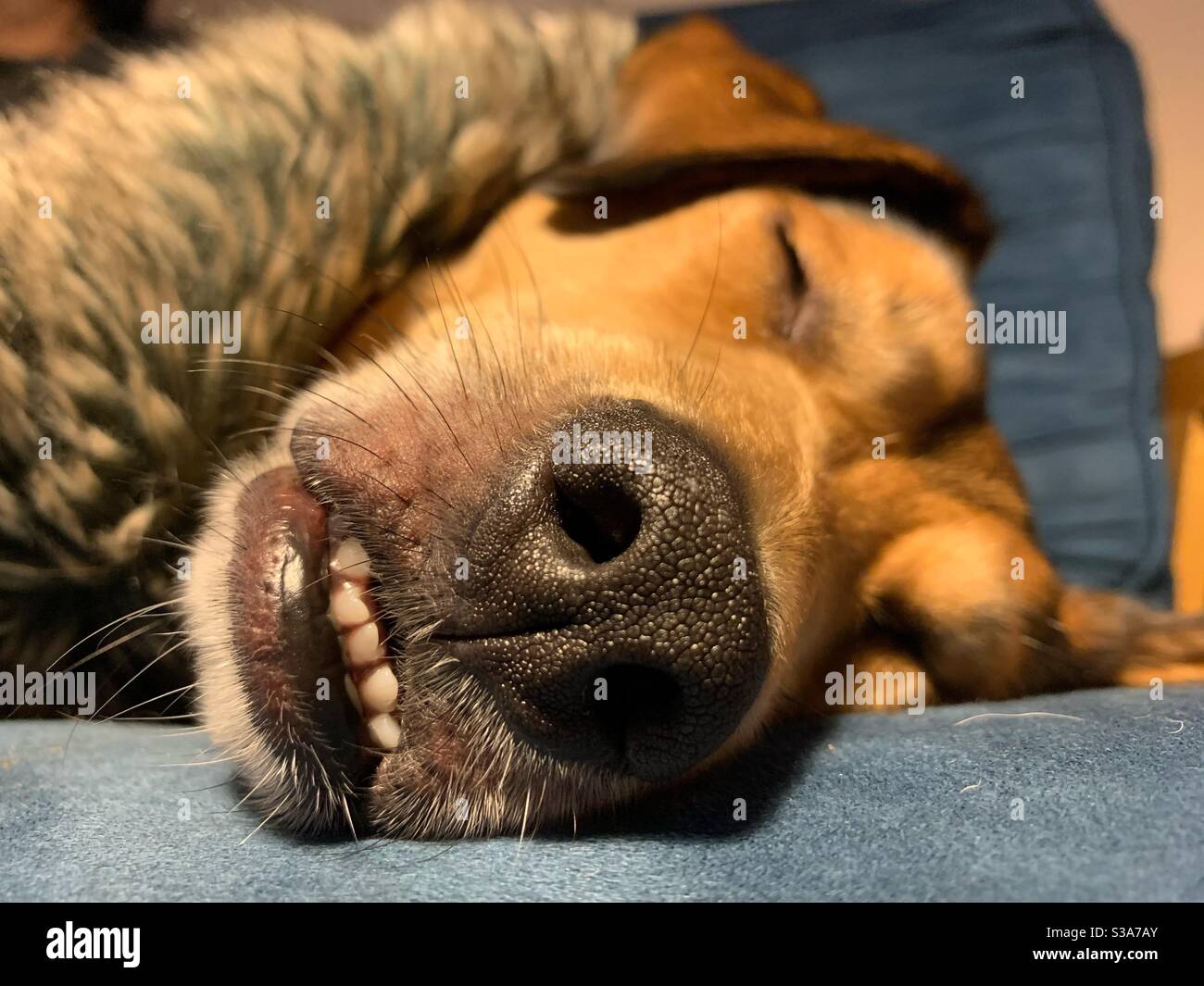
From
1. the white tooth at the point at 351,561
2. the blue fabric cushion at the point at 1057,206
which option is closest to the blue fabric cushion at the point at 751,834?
the white tooth at the point at 351,561

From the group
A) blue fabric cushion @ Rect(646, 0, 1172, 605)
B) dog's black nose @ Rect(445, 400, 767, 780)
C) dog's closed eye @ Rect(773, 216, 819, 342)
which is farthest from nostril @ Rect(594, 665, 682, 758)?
blue fabric cushion @ Rect(646, 0, 1172, 605)

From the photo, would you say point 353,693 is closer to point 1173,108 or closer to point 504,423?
point 504,423

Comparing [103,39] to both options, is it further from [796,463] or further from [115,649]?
[796,463]

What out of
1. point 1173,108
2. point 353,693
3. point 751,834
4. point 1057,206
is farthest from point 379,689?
point 1173,108

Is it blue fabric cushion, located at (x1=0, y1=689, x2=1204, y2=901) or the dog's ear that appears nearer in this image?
blue fabric cushion, located at (x1=0, y1=689, x2=1204, y2=901)

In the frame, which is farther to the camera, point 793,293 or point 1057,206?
point 1057,206

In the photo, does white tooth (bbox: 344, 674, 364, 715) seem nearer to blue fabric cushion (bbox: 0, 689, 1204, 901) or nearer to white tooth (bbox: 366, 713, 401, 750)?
white tooth (bbox: 366, 713, 401, 750)
